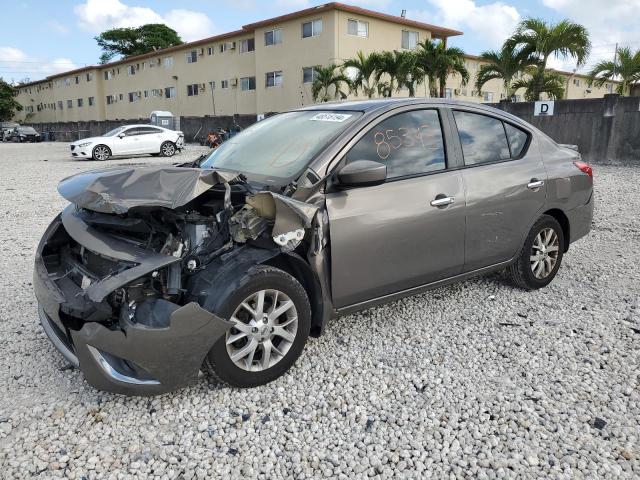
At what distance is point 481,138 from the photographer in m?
4.18

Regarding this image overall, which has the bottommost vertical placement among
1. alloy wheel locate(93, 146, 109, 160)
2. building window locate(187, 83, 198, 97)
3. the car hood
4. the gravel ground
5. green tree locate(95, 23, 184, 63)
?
the gravel ground

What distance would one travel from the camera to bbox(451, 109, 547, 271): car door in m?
3.97

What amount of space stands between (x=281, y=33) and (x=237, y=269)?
3318 centimetres

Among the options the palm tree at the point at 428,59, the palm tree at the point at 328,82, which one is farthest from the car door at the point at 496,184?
the palm tree at the point at 328,82

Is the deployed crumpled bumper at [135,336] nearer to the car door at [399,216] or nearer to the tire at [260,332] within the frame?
the tire at [260,332]

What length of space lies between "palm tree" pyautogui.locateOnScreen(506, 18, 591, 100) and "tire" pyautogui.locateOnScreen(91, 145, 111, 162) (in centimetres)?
1661

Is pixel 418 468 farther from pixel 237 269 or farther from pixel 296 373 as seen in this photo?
pixel 237 269

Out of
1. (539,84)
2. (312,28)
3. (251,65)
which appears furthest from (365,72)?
(251,65)

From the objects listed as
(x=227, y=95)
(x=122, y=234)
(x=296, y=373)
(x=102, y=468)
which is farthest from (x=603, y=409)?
(x=227, y=95)

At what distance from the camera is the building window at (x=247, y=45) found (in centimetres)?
3612

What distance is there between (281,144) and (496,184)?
170 centimetres

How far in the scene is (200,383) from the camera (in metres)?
3.21

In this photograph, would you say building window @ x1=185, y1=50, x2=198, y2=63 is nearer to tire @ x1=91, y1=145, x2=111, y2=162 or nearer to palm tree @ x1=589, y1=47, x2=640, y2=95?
tire @ x1=91, y1=145, x2=111, y2=162

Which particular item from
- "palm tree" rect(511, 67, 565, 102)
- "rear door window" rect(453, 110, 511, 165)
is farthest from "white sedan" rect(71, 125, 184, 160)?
"rear door window" rect(453, 110, 511, 165)
